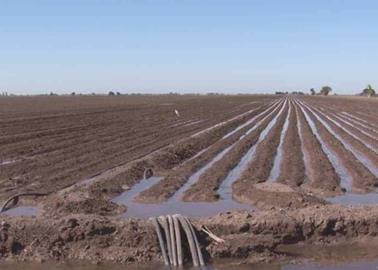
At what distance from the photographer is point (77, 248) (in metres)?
9.52

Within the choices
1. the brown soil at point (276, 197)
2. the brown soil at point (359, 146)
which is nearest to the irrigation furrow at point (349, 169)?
the brown soil at point (359, 146)

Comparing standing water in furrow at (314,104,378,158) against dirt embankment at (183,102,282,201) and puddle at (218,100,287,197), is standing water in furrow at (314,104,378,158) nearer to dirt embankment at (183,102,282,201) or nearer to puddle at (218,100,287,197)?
puddle at (218,100,287,197)

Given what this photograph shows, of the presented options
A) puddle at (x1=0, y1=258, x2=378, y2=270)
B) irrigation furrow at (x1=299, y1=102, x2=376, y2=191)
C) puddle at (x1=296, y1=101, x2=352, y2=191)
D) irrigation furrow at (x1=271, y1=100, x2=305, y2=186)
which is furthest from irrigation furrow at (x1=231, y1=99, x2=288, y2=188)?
puddle at (x1=0, y1=258, x2=378, y2=270)

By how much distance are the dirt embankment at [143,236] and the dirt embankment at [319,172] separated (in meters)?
3.78

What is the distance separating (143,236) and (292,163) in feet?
31.1

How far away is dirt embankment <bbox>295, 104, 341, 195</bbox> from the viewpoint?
14422mm

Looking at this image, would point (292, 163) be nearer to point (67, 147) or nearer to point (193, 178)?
point (193, 178)

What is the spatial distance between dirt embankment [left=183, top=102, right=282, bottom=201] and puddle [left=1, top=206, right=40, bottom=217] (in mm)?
3080

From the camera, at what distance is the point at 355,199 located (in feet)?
44.3

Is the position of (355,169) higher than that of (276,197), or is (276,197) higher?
(276,197)

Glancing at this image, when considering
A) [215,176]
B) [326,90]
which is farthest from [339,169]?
[326,90]

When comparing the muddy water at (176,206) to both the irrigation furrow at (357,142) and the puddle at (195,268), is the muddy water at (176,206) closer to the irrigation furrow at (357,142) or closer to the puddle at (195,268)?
the puddle at (195,268)

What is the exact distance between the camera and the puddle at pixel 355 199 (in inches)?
518

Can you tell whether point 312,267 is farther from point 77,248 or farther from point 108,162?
point 108,162
